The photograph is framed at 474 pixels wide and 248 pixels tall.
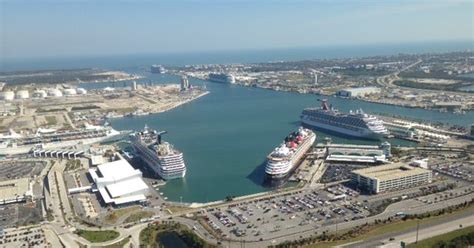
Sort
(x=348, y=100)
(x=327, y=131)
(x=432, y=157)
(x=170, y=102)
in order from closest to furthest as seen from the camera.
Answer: (x=432, y=157) → (x=327, y=131) → (x=348, y=100) → (x=170, y=102)

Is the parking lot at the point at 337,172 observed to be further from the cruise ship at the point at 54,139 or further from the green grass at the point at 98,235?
the cruise ship at the point at 54,139

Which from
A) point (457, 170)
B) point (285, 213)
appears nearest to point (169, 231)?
point (285, 213)

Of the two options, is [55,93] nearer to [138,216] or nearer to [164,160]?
[164,160]

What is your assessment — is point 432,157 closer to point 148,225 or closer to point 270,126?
point 270,126

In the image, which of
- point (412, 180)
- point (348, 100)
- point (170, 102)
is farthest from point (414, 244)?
point (170, 102)

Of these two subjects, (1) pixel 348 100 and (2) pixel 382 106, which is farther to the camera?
(1) pixel 348 100

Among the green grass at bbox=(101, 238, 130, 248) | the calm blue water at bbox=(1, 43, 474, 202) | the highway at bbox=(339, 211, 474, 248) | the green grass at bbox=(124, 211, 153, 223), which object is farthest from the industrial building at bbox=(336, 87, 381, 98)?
the green grass at bbox=(101, 238, 130, 248)
